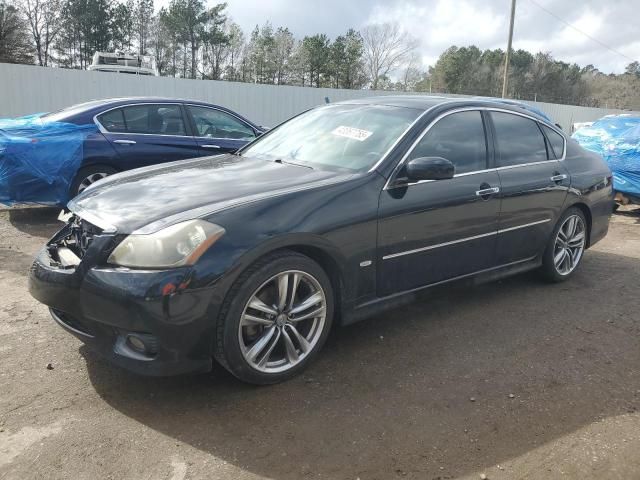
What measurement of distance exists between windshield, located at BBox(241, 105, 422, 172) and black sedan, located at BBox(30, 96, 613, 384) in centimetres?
1

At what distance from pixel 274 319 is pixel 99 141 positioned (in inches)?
187

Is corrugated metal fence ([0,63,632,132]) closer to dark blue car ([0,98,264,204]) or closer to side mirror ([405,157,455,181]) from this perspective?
dark blue car ([0,98,264,204])

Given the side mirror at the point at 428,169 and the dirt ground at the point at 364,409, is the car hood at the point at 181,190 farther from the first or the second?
the dirt ground at the point at 364,409

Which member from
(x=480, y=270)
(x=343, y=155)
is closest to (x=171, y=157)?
(x=343, y=155)

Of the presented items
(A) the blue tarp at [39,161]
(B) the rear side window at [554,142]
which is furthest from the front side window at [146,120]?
(B) the rear side window at [554,142]

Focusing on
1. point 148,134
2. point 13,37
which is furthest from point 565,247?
point 13,37

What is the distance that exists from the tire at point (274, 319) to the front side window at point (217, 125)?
4978 millimetres

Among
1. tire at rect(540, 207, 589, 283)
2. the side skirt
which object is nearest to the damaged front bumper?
the side skirt

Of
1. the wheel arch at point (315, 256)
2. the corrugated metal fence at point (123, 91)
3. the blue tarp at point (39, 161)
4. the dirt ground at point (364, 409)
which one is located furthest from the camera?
the corrugated metal fence at point (123, 91)

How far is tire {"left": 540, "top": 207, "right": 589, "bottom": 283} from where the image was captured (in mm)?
4914

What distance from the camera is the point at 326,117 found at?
169 inches

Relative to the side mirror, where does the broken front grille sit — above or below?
below

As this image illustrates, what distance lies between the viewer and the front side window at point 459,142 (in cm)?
380

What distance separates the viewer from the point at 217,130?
25.3 ft
